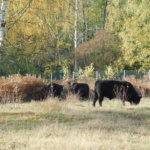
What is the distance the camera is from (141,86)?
86.0 ft

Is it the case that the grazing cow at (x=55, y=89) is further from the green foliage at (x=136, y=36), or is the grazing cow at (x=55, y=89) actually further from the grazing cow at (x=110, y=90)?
the green foliage at (x=136, y=36)

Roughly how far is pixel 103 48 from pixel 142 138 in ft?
92.2

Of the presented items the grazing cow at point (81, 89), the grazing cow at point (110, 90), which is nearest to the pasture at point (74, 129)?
the grazing cow at point (110, 90)

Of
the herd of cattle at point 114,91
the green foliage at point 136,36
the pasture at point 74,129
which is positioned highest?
the green foliage at point 136,36

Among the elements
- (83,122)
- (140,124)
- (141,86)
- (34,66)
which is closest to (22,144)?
(83,122)

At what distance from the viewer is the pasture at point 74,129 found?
29.3 feet

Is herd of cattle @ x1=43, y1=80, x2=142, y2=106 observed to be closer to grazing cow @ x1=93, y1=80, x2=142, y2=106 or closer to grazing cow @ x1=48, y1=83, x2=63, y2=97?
grazing cow @ x1=93, y1=80, x2=142, y2=106

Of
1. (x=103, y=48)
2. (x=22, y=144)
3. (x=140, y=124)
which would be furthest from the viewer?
(x=103, y=48)

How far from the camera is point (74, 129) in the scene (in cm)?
1124

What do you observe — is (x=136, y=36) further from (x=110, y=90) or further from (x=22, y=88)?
(x=110, y=90)

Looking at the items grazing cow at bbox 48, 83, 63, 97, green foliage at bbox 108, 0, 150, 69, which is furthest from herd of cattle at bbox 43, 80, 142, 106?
green foliage at bbox 108, 0, 150, 69

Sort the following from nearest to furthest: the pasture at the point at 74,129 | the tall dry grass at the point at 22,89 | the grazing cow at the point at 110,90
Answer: the pasture at the point at 74,129
the grazing cow at the point at 110,90
the tall dry grass at the point at 22,89

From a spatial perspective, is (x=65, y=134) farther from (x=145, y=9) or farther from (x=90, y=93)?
(x=145, y=9)

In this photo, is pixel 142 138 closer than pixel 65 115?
Yes
